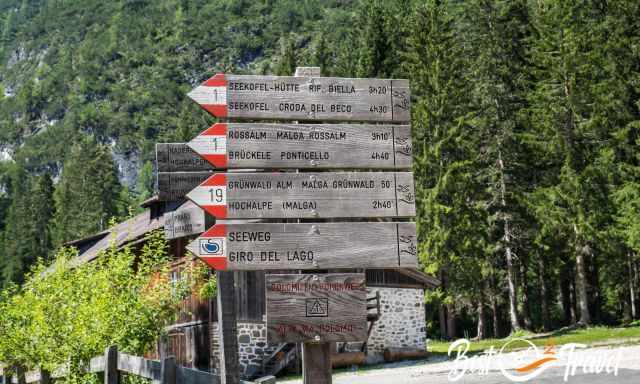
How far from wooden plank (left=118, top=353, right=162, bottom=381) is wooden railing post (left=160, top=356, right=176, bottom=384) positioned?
27 cm

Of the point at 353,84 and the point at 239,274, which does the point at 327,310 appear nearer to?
the point at 353,84

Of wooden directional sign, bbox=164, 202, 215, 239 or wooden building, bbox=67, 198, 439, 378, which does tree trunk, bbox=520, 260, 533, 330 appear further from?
wooden directional sign, bbox=164, 202, 215, 239

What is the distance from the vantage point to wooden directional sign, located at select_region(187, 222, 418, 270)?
21.0ft

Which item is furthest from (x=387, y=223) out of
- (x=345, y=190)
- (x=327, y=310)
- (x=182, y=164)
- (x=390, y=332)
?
(x=390, y=332)

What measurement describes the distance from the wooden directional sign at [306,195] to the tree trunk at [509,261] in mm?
33578

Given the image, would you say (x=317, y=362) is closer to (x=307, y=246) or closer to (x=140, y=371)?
(x=307, y=246)

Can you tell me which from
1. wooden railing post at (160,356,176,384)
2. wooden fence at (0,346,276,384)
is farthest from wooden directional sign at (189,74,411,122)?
wooden railing post at (160,356,176,384)

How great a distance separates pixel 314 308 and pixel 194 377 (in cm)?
178

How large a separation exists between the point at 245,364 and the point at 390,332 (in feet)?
20.4

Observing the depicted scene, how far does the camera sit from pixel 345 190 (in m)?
6.64

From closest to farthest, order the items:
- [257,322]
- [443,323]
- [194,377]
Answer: [194,377] < [257,322] < [443,323]

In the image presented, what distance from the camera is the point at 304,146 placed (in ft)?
22.0

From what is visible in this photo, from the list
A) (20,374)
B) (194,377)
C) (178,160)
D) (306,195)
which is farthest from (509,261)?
(306,195)

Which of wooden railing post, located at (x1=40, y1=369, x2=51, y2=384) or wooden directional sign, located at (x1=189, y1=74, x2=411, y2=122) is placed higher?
wooden directional sign, located at (x1=189, y1=74, x2=411, y2=122)
